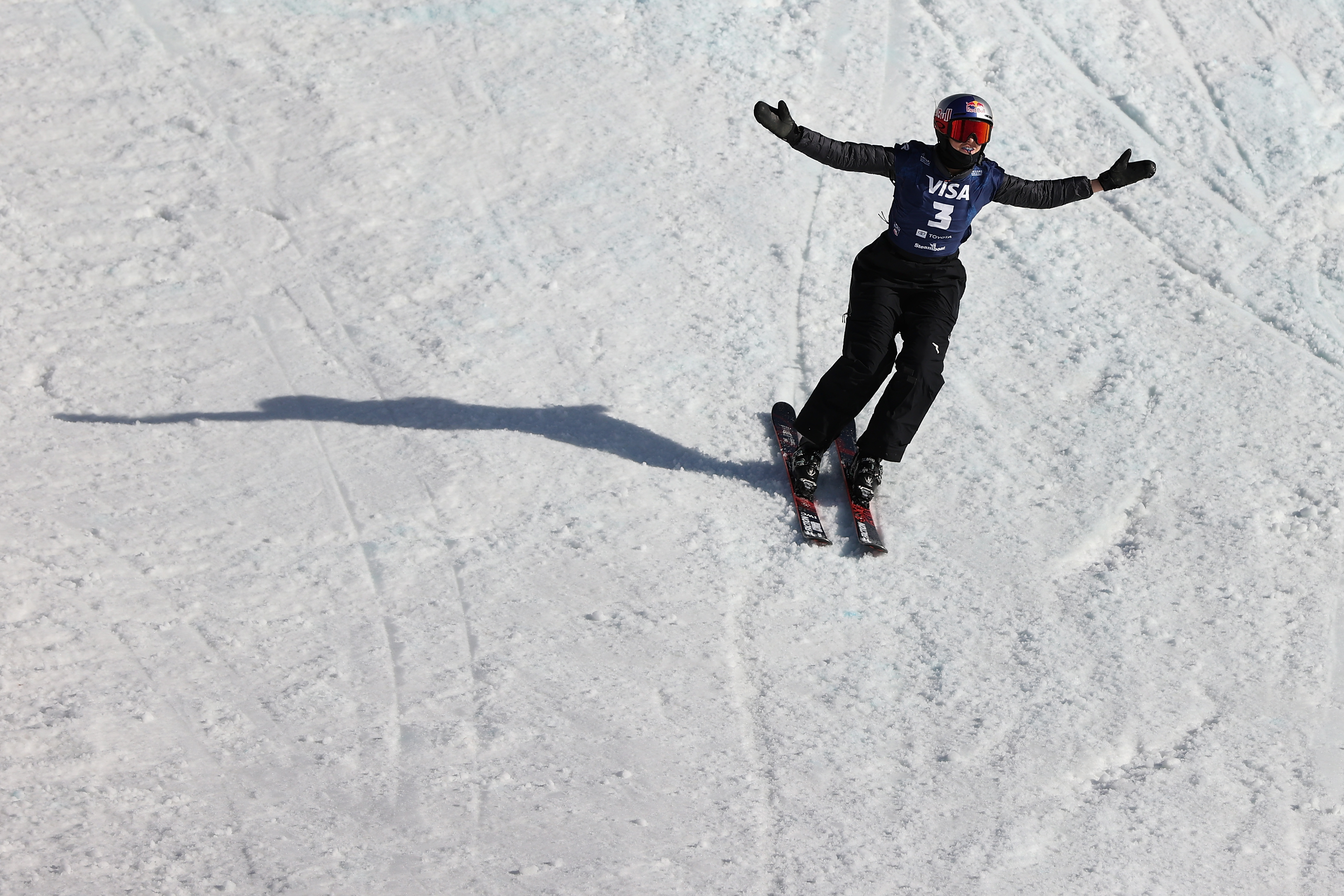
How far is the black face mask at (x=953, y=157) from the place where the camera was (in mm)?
5219

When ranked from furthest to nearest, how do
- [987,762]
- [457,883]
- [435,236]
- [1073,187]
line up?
[435,236], [1073,187], [987,762], [457,883]

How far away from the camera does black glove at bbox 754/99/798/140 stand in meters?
5.09

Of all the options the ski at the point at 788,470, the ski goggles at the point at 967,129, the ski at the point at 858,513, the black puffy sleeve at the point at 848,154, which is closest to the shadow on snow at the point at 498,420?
the ski at the point at 788,470

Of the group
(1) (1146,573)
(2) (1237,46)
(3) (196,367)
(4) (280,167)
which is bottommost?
(3) (196,367)

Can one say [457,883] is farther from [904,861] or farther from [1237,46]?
[1237,46]

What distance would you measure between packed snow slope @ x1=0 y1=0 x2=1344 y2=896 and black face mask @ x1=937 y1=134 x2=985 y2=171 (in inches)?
64.2

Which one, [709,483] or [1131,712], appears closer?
[1131,712]

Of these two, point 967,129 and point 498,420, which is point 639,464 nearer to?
point 498,420

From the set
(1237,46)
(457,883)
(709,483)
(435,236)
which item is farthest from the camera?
(1237,46)

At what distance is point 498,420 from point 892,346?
2.09 m

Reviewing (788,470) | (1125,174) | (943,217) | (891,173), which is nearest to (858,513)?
(788,470)

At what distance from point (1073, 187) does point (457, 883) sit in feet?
13.0

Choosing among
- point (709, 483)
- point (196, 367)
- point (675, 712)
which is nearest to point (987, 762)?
point (675, 712)

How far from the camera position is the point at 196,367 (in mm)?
6445
